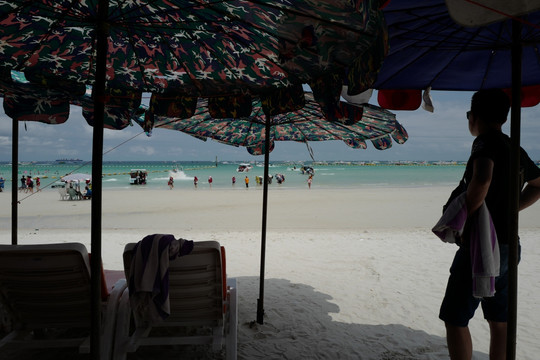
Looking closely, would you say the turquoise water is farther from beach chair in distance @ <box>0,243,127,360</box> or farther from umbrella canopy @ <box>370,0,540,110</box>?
umbrella canopy @ <box>370,0,540,110</box>

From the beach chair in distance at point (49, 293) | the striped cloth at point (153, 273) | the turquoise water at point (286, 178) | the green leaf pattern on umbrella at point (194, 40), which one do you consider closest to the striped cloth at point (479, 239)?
the green leaf pattern on umbrella at point (194, 40)

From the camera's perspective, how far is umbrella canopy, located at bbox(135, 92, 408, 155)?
3.60m

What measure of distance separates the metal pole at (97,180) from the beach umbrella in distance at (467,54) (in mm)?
1639

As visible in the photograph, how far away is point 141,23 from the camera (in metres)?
2.21

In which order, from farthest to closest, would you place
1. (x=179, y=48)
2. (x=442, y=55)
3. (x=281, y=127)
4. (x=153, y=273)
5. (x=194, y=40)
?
(x=281, y=127), (x=442, y=55), (x=179, y=48), (x=194, y=40), (x=153, y=273)

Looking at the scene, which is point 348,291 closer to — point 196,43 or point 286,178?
point 196,43

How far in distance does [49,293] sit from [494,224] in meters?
2.93

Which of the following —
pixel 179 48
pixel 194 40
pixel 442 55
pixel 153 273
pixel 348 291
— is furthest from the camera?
pixel 348 291

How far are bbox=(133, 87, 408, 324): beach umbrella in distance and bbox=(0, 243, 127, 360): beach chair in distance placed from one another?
5.34 ft

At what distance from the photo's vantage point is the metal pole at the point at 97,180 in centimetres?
180

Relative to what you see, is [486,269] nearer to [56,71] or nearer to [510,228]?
[510,228]

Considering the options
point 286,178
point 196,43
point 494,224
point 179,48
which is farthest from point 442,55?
point 286,178

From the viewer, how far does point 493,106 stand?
198 cm

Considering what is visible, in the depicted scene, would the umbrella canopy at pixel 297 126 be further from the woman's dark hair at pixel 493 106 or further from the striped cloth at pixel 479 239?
the striped cloth at pixel 479 239
